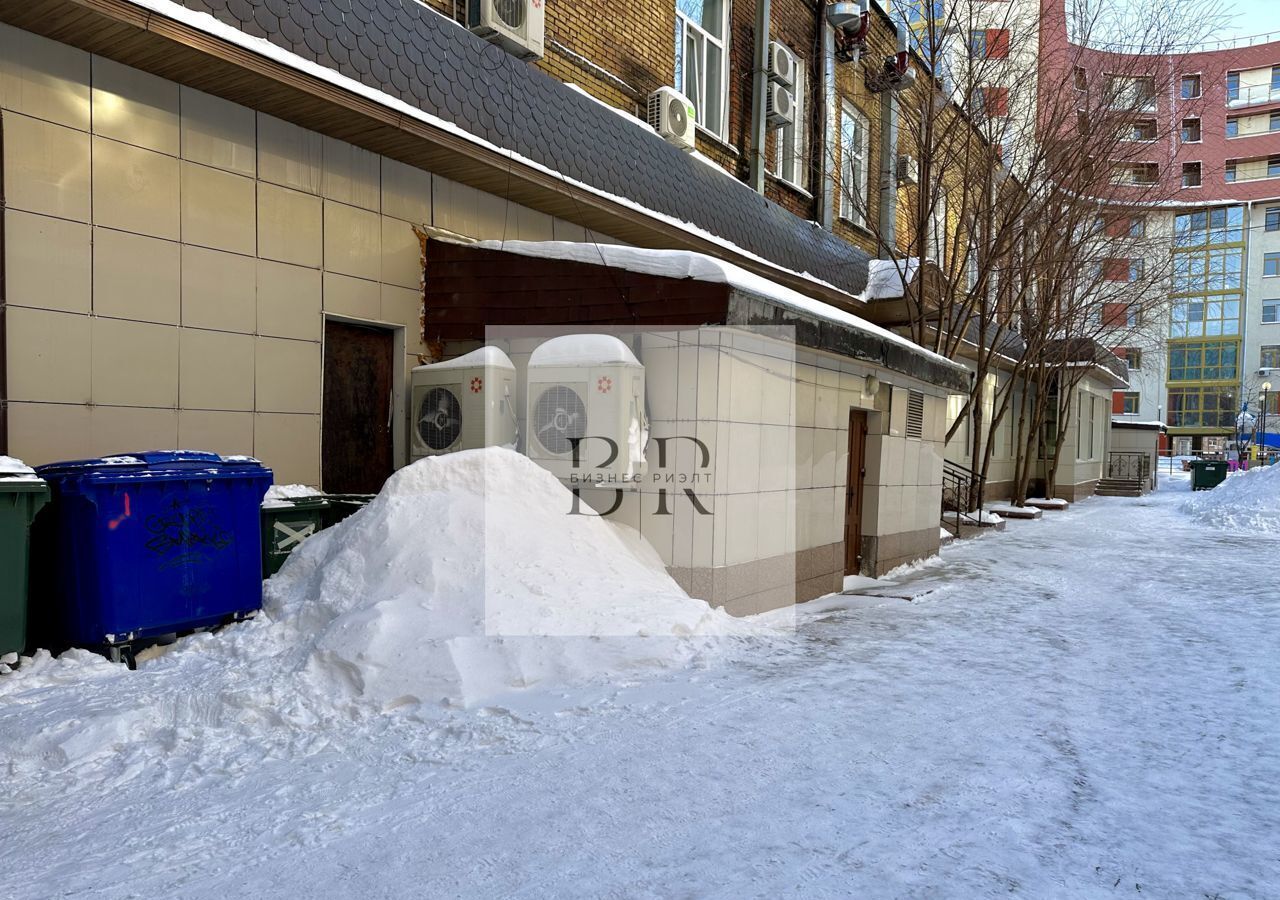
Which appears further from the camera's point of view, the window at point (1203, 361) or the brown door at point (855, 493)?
the window at point (1203, 361)

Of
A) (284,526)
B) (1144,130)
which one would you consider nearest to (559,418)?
(284,526)

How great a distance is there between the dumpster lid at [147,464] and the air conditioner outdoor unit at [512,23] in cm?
521

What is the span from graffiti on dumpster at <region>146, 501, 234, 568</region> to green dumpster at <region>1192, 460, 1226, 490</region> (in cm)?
3208

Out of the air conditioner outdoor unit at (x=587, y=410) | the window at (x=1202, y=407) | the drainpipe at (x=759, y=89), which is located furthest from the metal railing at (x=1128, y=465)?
the window at (x=1202, y=407)

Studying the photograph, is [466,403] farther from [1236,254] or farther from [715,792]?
[1236,254]

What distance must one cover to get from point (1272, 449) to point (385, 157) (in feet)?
198

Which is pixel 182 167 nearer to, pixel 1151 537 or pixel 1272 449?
pixel 1151 537

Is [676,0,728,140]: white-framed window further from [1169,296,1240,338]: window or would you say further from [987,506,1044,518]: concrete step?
[1169,296,1240,338]: window

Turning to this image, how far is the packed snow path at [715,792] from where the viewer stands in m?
2.91

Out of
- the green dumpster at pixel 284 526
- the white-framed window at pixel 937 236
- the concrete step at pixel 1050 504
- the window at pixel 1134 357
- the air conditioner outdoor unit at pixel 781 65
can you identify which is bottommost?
the concrete step at pixel 1050 504

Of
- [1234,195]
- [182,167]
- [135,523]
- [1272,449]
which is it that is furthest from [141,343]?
[1234,195]

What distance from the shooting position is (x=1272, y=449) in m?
51.6

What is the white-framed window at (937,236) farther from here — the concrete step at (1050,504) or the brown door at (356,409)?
the brown door at (356,409)

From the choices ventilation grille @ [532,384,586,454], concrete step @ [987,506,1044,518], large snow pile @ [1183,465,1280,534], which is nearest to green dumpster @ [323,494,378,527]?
ventilation grille @ [532,384,586,454]
